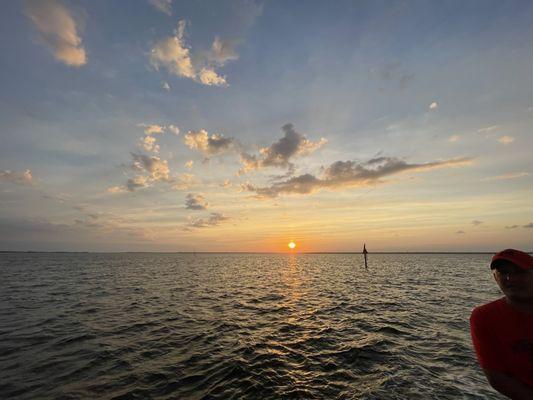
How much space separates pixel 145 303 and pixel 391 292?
87.1 feet

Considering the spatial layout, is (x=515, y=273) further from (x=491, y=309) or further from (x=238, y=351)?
(x=238, y=351)

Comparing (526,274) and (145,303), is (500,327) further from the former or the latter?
(145,303)

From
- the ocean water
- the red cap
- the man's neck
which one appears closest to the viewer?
the red cap

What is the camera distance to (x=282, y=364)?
1272cm

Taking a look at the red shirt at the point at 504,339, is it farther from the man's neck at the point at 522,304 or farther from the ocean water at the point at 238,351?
the ocean water at the point at 238,351

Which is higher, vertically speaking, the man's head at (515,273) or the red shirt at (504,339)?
the man's head at (515,273)

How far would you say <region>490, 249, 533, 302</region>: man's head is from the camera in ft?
13.2

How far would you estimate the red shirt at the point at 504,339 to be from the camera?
13.6 feet

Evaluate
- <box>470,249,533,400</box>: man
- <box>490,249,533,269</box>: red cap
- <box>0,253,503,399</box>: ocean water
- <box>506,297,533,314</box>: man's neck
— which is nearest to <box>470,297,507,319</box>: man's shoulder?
<box>470,249,533,400</box>: man

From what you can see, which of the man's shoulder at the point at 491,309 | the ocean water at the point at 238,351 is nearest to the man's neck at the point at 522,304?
the man's shoulder at the point at 491,309

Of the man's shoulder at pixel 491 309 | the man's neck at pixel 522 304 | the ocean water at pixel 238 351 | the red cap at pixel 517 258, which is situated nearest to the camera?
the red cap at pixel 517 258

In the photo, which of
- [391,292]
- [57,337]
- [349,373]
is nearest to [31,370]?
[57,337]

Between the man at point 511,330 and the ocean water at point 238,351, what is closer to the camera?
the man at point 511,330

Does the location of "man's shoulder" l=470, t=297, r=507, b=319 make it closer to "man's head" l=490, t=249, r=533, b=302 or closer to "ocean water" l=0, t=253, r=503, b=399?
"man's head" l=490, t=249, r=533, b=302
